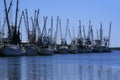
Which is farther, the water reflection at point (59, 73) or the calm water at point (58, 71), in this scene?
the calm water at point (58, 71)

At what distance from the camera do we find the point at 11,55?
405 ft

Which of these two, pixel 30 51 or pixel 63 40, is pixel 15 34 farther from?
pixel 63 40

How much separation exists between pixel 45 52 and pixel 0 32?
52.9 feet

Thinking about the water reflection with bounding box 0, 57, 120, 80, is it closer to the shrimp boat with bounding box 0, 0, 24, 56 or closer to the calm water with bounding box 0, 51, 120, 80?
the calm water with bounding box 0, 51, 120, 80

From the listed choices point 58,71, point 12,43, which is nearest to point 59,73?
point 58,71

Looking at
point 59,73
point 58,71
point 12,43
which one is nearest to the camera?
point 59,73

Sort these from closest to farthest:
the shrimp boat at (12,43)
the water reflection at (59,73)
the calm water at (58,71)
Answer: the water reflection at (59,73), the calm water at (58,71), the shrimp boat at (12,43)

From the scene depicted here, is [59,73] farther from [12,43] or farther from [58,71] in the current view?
[12,43]

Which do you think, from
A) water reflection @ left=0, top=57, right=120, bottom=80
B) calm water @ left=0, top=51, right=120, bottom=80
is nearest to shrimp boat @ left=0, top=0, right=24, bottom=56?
calm water @ left=0, top=51, right=120, bottom=80

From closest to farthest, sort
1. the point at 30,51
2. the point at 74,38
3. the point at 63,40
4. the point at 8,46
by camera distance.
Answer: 1. the point at 8,46
2. the point at 30,51
3. the point at 63,40
4. the point at 74,38

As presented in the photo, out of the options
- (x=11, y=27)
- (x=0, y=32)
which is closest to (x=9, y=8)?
(x=11, y=27)

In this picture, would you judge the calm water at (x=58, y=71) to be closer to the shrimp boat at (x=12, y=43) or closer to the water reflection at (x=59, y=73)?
the water reflection at (x=59, y=73)

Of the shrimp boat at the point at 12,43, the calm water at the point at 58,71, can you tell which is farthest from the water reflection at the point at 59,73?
the shrimp boat at the point at 12,43

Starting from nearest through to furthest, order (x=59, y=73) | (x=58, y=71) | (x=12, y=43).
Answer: (x=59, y=73) → (x=58, y=71) → (x=12, y=43)
